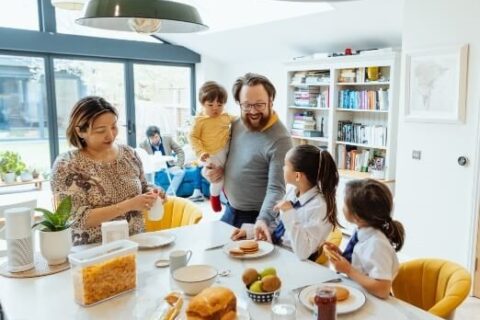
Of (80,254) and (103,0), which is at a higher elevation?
(103,0)

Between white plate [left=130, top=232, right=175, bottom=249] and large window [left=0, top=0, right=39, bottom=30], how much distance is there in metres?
4.59

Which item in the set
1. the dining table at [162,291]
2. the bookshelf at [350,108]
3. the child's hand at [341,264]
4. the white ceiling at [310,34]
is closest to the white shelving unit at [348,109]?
the bookshelf at [350,108]

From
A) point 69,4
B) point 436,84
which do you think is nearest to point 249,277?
point 69,4

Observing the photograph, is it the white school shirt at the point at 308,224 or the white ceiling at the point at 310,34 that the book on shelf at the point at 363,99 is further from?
the white school shirt at the point at 308,224

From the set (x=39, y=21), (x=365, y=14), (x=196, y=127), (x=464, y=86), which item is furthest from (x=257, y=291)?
(x=39, y=21)

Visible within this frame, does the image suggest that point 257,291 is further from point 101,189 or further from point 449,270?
point 101,189

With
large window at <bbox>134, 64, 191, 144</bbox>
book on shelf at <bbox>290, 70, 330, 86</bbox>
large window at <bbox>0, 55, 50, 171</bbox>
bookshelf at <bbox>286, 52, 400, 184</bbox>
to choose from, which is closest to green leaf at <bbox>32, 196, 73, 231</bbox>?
bookshelf at <bbox>286, 52, 400, 184</bbox>

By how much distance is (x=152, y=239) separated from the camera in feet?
6.43

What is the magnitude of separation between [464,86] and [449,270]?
80.7 inches

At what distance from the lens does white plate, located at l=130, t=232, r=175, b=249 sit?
1.88m

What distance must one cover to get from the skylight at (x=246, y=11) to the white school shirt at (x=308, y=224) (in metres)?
3.08

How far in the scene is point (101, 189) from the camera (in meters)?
1.92

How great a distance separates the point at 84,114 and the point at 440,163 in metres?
2.77

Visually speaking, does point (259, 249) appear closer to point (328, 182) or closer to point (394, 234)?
point (328, 182)
